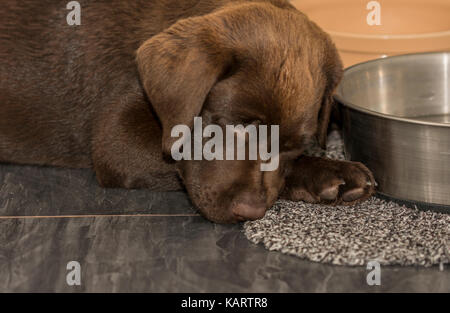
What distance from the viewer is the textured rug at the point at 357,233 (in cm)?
225

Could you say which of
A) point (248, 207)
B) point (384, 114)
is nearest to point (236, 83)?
point (248, 207)

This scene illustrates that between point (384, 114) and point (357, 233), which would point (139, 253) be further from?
point (384, 114)

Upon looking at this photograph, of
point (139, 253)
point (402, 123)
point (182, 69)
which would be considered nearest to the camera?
point (182, 69)

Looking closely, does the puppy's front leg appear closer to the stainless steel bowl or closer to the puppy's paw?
the puppy's paw

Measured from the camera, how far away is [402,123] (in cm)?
243

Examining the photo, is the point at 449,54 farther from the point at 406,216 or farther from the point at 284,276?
the point at 284,276

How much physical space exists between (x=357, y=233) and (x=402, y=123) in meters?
0.42

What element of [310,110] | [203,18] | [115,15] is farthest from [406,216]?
[115,15]

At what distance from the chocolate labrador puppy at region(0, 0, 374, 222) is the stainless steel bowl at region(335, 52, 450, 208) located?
0.36 ft

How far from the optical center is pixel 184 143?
236 centimetres

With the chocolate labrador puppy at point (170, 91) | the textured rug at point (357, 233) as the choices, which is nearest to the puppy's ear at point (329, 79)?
the chocolate labrador puppy at point (170, 91)

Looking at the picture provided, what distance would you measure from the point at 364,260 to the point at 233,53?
31.4 inches

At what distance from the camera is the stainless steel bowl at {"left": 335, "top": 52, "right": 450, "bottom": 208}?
243 centimetres

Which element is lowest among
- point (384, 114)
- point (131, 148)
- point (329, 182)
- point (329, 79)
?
point (329, 182)
